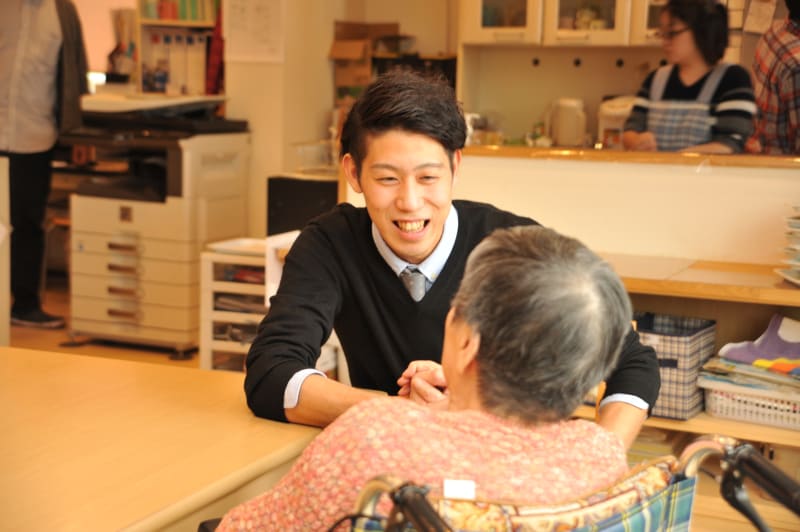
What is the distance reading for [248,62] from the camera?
5.46 metres

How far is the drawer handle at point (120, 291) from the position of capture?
4930 mm

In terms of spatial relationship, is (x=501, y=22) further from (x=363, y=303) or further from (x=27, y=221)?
(x=363, y=303)

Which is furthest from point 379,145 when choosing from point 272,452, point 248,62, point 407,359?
point 248,62

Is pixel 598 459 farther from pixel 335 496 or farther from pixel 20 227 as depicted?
pixel 20 227

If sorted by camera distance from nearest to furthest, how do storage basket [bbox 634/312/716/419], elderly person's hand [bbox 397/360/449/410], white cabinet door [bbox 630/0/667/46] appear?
elderly person's hand [bbox 397/360/449/410] < storage basket [bbox 634/312/716/419] < white cabinet door [bbox 630/0/667/46]

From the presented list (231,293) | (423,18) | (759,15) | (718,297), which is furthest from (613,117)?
(718,297)

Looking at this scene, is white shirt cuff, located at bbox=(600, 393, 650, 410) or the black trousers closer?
white shirt cuff, located at bbox=(600, 393, 650, 410)

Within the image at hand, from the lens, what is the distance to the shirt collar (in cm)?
183

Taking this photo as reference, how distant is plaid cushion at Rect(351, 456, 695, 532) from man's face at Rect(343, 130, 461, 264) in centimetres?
80

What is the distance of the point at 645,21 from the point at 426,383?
13.0ft

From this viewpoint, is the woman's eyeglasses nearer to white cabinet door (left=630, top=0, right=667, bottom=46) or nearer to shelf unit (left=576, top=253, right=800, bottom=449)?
shelf unit (left=576, top=253, right=800, bottom=449)

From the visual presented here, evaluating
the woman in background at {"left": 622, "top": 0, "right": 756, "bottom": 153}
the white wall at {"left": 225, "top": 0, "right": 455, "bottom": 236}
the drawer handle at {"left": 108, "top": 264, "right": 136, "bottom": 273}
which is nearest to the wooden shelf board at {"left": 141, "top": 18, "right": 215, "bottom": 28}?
the white wall at {"left": 225, "top": 0, "right": 455, "bottom": 236}

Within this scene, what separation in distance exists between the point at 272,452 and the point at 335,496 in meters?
0.37

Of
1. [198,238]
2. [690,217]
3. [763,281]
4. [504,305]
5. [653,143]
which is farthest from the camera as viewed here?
[198,238]
